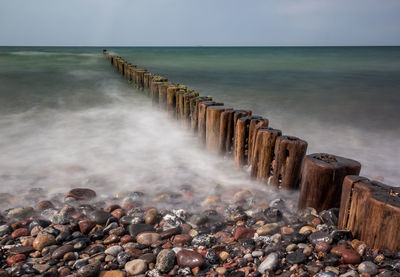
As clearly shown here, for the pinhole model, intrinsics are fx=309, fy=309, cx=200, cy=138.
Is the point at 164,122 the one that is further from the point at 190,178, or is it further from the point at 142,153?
the point at 190,178

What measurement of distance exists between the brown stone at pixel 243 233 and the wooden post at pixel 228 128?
6.10ft

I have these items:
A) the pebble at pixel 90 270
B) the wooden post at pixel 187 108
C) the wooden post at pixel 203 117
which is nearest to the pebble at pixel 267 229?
the pebble at pixel 90 270

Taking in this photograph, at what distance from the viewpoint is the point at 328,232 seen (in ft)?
10.1

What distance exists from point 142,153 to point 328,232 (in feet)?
13.0

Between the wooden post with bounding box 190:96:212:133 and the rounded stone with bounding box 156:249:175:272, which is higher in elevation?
the wooden post with bounding box 190:96:212:133

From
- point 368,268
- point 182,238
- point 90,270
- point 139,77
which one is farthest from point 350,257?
point 139,77

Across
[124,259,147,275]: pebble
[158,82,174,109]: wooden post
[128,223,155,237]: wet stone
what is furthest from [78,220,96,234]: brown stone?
[158,82,174,109]: wooden post

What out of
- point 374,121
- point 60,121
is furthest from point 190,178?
point 374,121

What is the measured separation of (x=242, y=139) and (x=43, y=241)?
2776 millimetres

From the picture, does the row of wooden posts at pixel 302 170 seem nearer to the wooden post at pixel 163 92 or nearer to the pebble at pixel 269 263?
the pebble at pixel 269 263

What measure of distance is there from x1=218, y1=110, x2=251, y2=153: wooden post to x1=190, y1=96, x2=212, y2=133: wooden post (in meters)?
0.95

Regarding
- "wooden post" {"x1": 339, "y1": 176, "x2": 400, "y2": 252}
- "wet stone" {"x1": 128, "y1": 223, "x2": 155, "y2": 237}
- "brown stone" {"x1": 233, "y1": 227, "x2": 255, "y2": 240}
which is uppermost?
"wooden post" {"x1": 339, "y1": 176, "x2": 400, "y2": 252}

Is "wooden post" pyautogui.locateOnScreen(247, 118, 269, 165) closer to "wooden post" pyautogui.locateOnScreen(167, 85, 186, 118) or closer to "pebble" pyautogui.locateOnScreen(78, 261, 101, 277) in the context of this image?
"pebble" pyautogui.locateOnScreen(78, 261, 101, 277)

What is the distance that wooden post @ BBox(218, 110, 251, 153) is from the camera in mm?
4664
